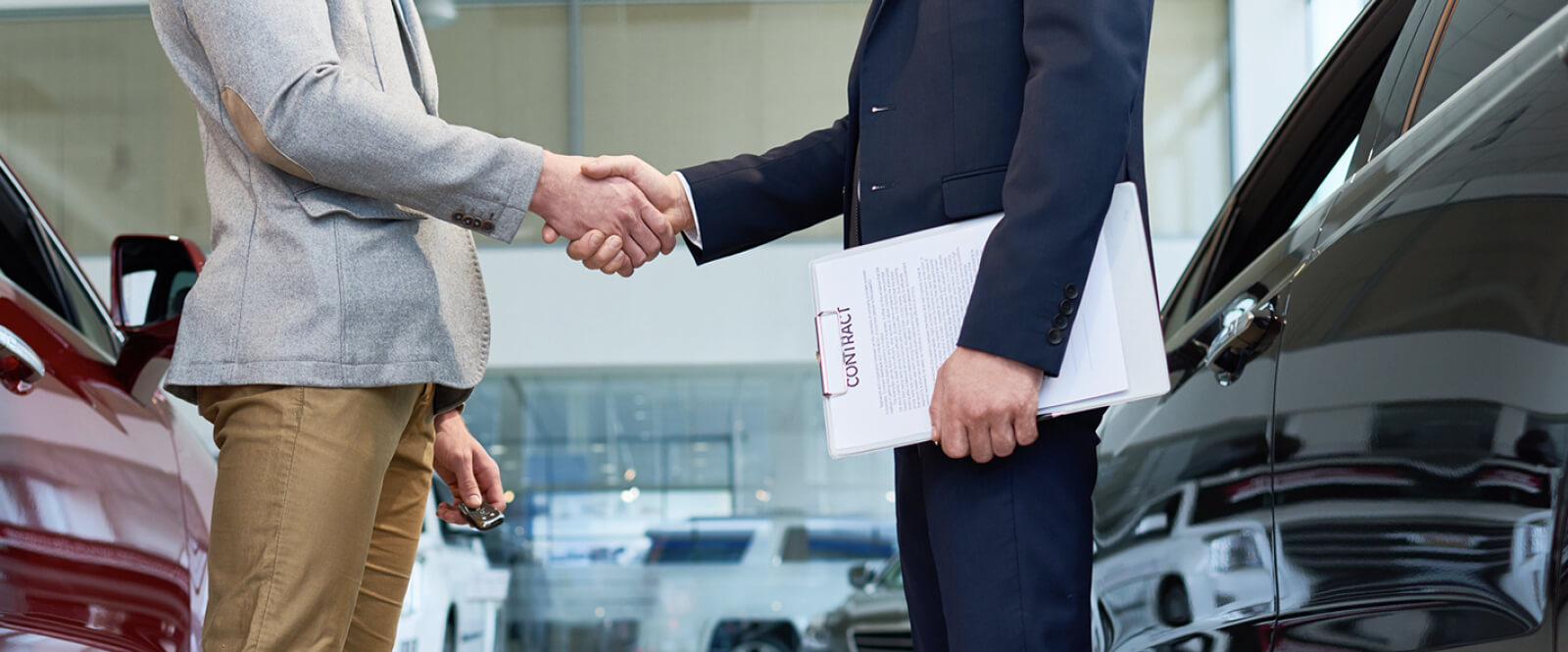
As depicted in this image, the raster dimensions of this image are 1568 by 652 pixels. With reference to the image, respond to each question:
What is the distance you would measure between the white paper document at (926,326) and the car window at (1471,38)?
0.97ft

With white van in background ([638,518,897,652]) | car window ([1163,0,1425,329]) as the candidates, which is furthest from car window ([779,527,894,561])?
car window ([1163,0,1425,329])

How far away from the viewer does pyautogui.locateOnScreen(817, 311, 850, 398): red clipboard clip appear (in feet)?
3.90

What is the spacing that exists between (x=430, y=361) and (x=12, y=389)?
390 millimetres

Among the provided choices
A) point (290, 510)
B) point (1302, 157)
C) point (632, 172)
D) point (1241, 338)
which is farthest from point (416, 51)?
point (1302, 157)

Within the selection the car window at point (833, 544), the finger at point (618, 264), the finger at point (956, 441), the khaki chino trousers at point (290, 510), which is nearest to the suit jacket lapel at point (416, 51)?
the finger at point (618, 264)

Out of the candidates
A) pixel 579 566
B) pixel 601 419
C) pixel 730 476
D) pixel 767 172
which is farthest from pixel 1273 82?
pixel 767 172

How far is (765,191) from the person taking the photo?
1570mm

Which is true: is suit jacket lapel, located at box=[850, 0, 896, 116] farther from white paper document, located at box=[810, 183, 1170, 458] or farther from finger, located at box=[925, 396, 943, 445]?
finger, located at box=[925, 396, 943, 445]

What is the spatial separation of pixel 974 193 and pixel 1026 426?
0.23 m

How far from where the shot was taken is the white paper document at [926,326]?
1.12 metres

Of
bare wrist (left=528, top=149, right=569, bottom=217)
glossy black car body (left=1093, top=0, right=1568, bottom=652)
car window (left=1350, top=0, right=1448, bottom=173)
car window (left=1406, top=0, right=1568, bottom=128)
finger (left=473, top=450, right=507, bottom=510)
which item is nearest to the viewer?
glossy black car body (left=1093, top=0, right=1568, bottom=652)

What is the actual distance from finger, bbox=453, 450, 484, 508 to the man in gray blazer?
272 mm

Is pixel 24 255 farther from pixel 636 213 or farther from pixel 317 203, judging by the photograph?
pixel 636 213

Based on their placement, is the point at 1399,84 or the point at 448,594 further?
the point at 448,594
